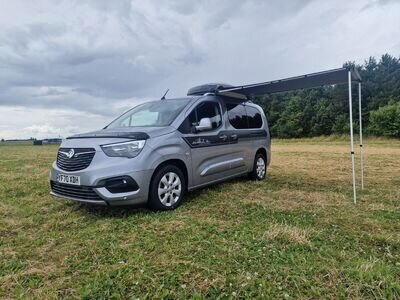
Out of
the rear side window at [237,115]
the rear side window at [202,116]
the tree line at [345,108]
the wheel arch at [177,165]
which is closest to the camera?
the wheel arch at [177,165]

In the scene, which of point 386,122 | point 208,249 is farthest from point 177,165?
point 386,122

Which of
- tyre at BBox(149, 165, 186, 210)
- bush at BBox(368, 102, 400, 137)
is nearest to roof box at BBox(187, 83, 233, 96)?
tyre at BBox(149, 165, 186, 210)

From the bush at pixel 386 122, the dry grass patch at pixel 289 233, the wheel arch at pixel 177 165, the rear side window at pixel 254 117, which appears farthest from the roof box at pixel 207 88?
the bush at pixel 386 122

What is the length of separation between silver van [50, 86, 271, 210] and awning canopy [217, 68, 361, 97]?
0.77 feet

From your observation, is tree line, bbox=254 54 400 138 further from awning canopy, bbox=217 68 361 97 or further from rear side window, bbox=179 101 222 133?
rear side window, bbox=179 101 222 133

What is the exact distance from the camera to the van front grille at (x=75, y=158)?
151 inches

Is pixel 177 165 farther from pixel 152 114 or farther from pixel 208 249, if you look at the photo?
pixel 208 249

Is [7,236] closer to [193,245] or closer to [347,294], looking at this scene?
[193,245]

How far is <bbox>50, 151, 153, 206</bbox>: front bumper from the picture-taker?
369cm

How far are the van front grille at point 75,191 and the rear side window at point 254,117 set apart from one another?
3654 millimetres

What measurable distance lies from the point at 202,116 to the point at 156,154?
1.32 metres

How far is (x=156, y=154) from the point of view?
3.97m

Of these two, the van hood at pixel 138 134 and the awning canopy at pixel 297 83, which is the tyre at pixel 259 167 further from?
the van hood at pixel 138 134

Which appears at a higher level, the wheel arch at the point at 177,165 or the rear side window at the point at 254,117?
the rear side window at the point at 254,117
